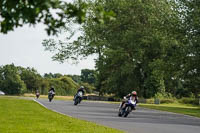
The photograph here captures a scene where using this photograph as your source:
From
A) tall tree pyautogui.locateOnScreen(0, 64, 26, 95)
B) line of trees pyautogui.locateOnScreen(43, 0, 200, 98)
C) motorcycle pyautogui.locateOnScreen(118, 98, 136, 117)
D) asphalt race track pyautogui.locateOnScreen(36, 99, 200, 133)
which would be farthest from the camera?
tall tree pyautogui.locateOnScreen(0, 64, 26, 95)

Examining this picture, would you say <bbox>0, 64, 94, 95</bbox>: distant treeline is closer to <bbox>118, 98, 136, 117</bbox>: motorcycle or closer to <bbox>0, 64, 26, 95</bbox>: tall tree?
<bbox>0, 64, 26, 95</bbox>: tall tree

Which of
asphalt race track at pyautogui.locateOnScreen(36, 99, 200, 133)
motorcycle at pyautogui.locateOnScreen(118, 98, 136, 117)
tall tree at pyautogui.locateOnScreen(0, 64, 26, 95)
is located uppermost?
tall tree at pyautogui.locateOnScreen(0, 64, 26, 95)

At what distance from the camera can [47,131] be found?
13.4m

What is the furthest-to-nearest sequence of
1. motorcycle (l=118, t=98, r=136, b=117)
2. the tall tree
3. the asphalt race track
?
the tall tree → motorcycle (l=118, t=98, r=136, b=117) → the asphalt race track

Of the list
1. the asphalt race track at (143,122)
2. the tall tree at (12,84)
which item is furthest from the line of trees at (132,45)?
the tall tree at (12,84)

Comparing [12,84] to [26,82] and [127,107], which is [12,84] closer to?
[26,82]

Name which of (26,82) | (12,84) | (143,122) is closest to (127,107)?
(143,122)

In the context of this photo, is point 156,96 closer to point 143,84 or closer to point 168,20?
point 143,84

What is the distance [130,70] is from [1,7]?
50951mm

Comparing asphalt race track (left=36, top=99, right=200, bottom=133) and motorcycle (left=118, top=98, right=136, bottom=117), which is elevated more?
motorcycle (left=118, top=98, right=136, bottom=117)

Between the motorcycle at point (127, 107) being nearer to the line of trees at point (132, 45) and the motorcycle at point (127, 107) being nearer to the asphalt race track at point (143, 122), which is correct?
the asphalt race track at point (143, 122)

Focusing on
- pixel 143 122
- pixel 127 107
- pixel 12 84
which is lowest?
pixel 143 122

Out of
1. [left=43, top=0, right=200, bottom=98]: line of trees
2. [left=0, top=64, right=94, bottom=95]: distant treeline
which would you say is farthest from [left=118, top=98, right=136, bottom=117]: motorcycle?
[left=0, top=64, right=94, bottom=95]: distant treeline

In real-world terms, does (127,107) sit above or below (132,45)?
below
